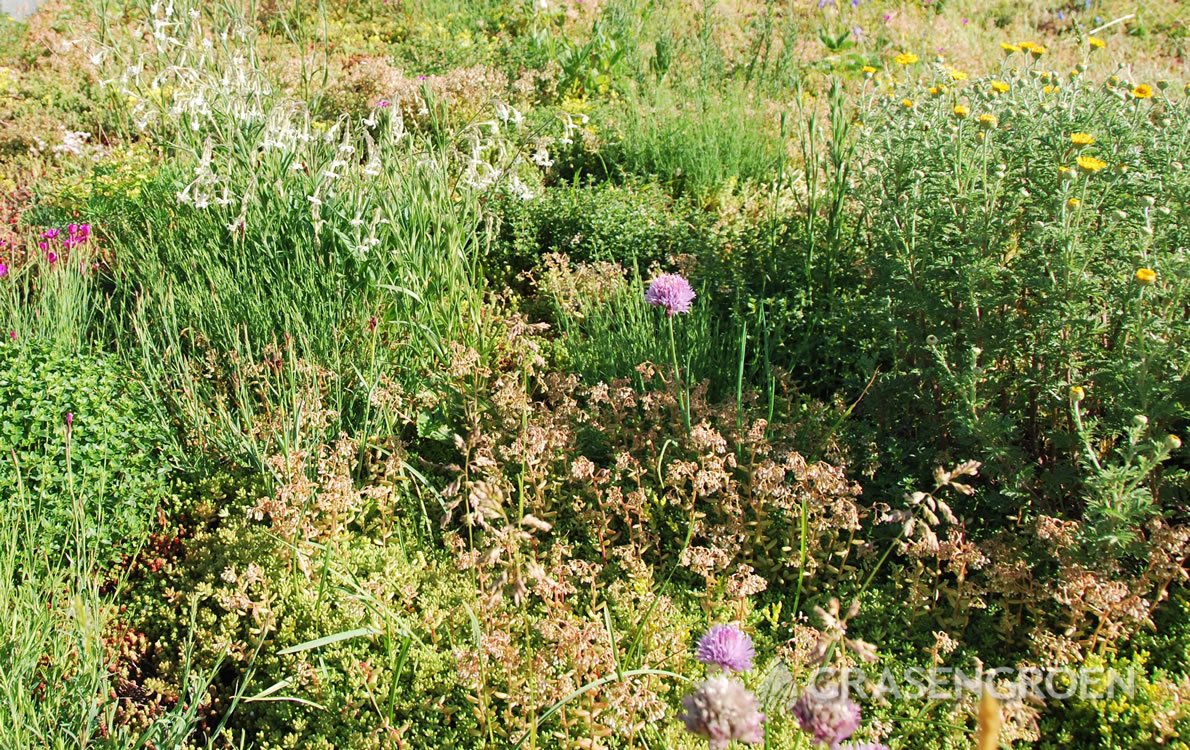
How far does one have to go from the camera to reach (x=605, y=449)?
3.15 m

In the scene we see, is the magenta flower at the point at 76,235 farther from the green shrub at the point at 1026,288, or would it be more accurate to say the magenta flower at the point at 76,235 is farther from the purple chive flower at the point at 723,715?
the purple chive flower at the point at 723,715

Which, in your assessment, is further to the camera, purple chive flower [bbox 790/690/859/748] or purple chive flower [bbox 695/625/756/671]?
purple chive flower [bbox 695/625/756/671]

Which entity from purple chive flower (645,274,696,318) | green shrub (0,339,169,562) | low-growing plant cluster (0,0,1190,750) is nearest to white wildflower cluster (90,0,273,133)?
low-growing plant cluster (0,0,1190,750)

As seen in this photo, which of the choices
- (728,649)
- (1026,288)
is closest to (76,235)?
(728,649)

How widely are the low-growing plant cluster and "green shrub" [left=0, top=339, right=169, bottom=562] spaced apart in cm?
1

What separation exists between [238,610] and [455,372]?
0.97 metres

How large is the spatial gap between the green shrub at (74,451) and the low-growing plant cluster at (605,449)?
0.01 m

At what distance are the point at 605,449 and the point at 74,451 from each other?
162cm

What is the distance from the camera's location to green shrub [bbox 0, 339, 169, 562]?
9.09ft

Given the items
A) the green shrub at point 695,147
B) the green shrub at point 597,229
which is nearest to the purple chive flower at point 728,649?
the green shrub at point 597,229

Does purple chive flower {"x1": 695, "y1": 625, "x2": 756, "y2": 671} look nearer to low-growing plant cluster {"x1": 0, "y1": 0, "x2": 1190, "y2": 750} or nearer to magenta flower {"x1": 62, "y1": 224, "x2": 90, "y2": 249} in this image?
low-growing plant cluster {"x1": 0, "y1": 0, "x2": 1190, "y2": 750}

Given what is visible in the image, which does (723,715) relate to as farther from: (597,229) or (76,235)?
(76,235)

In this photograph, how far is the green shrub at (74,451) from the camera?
277cm

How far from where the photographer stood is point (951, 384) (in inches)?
101
